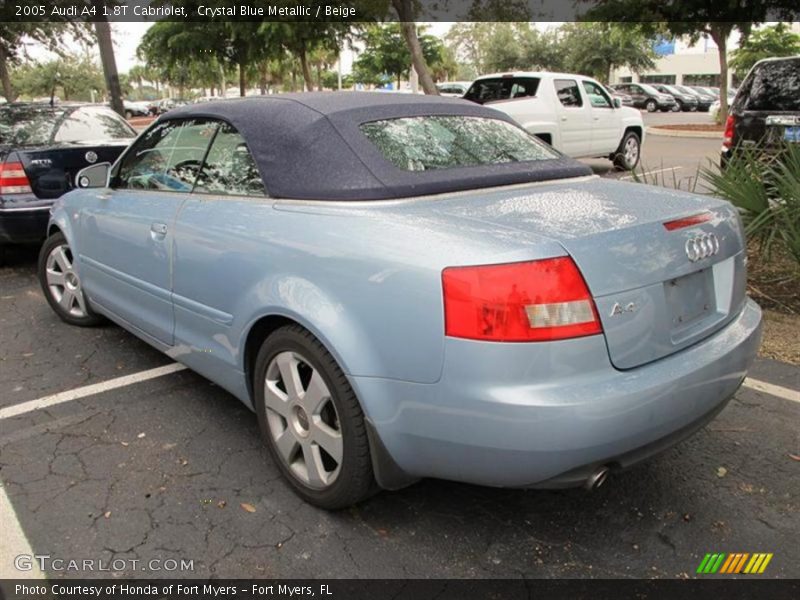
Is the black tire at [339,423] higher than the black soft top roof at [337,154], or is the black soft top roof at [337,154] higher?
the black soft top roof at [337,154]

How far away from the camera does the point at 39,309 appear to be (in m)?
5.36

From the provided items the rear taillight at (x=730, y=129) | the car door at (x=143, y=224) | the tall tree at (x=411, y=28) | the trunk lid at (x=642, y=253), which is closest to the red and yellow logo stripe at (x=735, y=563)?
the trunk lid at (x=642, y=253)

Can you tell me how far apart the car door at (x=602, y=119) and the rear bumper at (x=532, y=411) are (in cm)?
1032

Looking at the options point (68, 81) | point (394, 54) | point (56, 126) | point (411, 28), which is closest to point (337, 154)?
point (56, 126)

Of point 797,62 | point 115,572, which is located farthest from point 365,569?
point 797,62

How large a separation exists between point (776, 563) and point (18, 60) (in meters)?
20.6

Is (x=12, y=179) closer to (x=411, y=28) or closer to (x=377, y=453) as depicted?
(x=377, y=453)

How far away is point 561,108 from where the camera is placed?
11.0 meters

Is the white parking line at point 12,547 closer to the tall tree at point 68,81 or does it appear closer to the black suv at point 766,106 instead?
the black suv at point 766,106

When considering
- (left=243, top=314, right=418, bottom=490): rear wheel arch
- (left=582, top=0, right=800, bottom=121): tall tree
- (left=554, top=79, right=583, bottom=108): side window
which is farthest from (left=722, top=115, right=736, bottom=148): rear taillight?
(left=243, top=314, right=418, bottom=490): rear wheel arch

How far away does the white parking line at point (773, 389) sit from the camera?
357 cm

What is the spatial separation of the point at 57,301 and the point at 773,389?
479 cm

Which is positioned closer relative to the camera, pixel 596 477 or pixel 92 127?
pixel 596 477

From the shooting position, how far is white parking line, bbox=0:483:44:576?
234 centimetres
